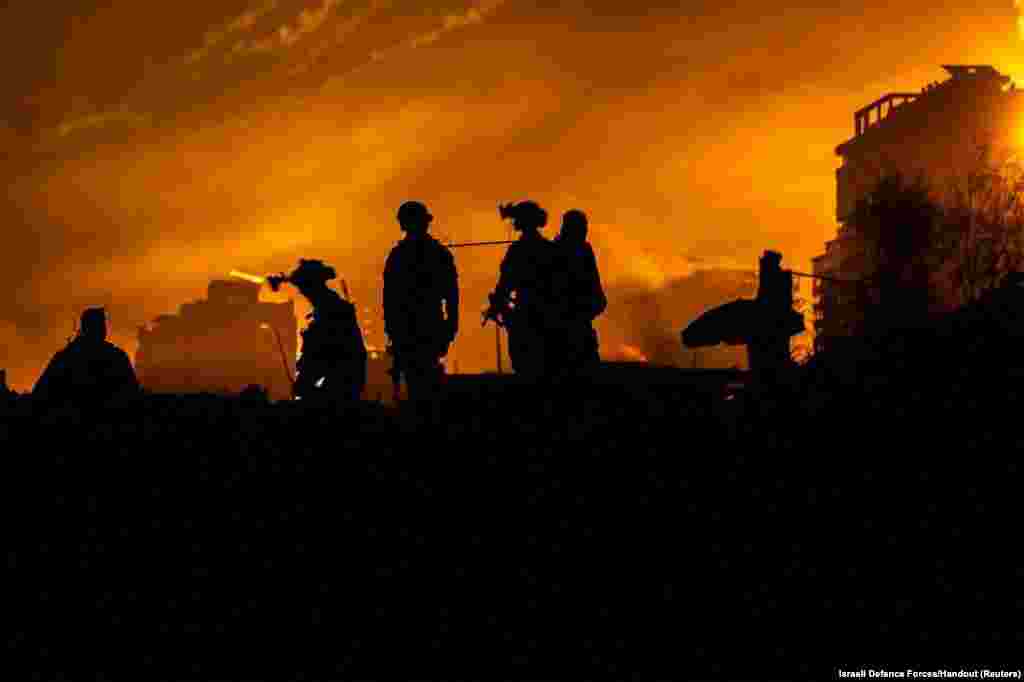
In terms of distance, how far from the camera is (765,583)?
11.2 meters

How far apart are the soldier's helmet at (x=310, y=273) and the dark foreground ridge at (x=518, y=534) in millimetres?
1586

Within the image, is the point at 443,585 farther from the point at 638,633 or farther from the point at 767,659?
the point at 767,659

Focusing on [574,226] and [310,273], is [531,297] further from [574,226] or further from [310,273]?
[310,273]

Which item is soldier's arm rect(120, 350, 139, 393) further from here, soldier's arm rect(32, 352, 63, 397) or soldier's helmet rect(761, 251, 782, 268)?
soldier's helmet rect(761, 251, 782, 268)

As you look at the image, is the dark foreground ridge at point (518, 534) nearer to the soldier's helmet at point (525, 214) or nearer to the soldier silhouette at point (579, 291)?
the soldier silhouette at point (579, 291)

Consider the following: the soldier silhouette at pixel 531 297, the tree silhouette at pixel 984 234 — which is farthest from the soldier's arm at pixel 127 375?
the tree silhouette at pixel 984 234

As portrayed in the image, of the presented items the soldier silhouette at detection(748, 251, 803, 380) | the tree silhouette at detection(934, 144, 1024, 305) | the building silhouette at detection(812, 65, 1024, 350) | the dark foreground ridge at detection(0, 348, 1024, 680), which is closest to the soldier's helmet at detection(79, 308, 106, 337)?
the dark foreground ridge at detection(0, 348, 1024, 680)

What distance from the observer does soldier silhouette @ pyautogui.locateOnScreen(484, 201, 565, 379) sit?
15070 millimetres

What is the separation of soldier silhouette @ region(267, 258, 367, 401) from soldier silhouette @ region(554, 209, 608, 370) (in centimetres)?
A: 250

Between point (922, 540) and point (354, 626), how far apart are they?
5105mm

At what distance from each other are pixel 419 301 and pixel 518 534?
Result: 4.20m

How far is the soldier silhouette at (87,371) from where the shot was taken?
48.4 ft

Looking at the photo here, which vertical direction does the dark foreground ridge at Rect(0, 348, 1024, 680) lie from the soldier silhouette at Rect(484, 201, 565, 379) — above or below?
below

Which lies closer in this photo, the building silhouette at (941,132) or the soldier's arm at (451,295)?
the soldier's arm at (451,295)
